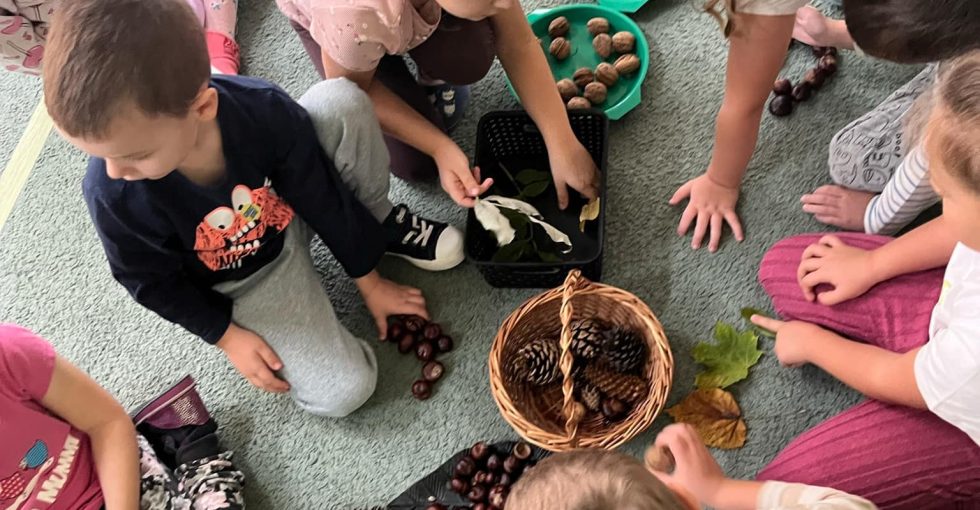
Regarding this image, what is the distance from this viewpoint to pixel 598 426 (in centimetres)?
119

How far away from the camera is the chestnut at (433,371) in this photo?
1314mm

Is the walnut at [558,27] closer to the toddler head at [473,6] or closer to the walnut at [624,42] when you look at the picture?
the walnut at [624,42]

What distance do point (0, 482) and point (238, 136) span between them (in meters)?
0.53

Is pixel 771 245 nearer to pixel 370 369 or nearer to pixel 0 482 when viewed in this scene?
pixel 370 369

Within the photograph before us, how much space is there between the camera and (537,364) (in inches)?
47.8

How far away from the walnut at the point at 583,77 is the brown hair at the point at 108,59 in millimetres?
753

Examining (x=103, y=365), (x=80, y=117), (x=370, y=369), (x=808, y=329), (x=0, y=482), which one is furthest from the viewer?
(x=103, y=365)

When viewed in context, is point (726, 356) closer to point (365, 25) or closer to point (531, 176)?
point (531, 176)

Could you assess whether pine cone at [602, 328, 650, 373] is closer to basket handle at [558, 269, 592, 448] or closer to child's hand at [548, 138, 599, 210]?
basket handle at [558, 269, 592, 448]

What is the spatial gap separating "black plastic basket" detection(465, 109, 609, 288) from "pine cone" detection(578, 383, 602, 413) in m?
0.19

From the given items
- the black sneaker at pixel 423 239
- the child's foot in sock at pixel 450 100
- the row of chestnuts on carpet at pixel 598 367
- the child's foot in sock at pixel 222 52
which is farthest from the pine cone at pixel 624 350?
the child's foot in sock at pixel 222 52

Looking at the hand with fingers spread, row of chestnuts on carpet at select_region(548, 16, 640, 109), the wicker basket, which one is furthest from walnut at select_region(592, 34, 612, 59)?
the wicker basket

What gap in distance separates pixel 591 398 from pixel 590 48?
2.26ft

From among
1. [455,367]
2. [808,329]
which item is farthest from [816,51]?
[455,367]
